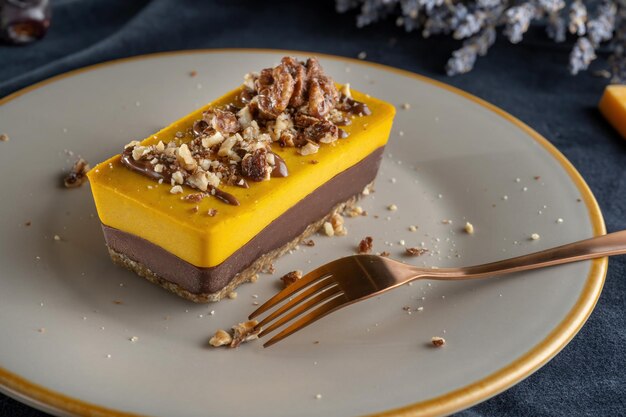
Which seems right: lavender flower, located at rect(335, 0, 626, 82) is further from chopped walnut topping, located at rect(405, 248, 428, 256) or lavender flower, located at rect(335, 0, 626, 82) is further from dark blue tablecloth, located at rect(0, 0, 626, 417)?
chopped walnut topping, located at rect(405, 248, 428, 256)

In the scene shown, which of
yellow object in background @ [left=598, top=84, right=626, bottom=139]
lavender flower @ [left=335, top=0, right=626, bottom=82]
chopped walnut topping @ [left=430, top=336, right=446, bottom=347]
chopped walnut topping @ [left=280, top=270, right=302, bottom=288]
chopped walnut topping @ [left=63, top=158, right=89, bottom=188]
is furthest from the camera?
lavender flower @ [left=335, top=0, right=626, bottom=82]

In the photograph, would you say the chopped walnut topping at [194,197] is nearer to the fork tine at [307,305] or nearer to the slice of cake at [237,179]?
the slice of cake at [237,179]

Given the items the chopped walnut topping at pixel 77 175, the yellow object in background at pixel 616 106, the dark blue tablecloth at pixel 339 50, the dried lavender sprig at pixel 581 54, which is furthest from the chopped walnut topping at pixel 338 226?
the dried lavender sprig at pixel 581 54

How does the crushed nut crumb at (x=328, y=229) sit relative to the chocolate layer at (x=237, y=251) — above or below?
below

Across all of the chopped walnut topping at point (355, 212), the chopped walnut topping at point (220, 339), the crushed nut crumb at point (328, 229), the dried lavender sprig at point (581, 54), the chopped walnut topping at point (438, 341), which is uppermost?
the dried lavender sprig at point (581, 54)

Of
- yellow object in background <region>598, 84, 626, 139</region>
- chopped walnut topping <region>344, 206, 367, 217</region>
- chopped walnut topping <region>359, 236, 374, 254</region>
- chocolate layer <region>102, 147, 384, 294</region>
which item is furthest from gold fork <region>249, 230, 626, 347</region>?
yellow object in background <region>598, 84, 626, 139</region>

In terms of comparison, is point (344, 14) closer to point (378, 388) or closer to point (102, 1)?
point (102, 1)

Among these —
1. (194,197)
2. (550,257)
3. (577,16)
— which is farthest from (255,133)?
(577,16)
